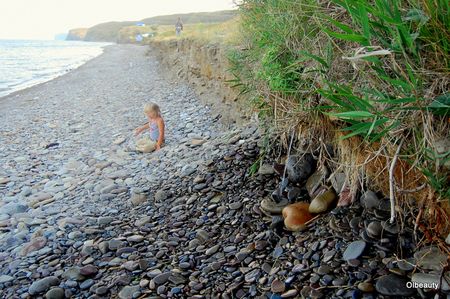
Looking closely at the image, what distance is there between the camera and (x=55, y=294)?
7.75ft

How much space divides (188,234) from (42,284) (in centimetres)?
99

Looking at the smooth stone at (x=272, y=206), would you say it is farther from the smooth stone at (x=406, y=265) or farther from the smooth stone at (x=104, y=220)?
the smooth stone at (x=104, y=220)

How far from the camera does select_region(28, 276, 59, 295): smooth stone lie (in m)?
2.45

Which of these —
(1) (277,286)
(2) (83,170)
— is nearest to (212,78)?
(2) (83,170)

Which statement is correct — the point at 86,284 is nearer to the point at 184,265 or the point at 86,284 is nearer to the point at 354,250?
the point at 184,265

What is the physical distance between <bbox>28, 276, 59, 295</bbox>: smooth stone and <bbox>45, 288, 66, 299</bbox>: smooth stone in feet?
0.32

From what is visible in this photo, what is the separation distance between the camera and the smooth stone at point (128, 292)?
2215 mm

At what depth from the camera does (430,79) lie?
1.44m

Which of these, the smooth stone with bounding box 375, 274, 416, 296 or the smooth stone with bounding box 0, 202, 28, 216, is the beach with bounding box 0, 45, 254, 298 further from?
the smooth stone with bounding box 375, 274, 416, 296

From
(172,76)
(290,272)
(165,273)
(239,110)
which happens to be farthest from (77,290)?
(172,76)

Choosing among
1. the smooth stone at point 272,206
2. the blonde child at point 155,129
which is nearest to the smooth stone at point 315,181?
the smooth stone at point 272,206

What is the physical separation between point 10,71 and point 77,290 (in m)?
21.9

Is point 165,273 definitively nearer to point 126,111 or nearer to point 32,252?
point 32,252

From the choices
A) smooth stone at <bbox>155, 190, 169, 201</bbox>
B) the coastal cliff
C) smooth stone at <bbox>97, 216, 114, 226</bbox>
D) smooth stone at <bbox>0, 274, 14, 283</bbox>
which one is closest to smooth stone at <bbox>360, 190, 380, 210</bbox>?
smooth stone at <bbox>155, 190, 169, 201</bbox>
